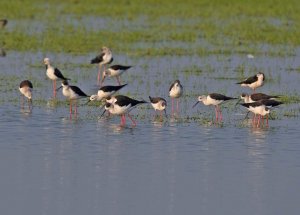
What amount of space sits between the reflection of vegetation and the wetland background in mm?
79

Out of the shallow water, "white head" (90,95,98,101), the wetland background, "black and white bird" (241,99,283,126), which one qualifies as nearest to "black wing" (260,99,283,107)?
"black and white bird" (241,99,283,126)

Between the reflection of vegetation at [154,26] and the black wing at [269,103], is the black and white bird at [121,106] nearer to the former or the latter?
the black wing at [269,103]

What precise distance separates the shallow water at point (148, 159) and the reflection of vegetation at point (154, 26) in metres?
7.18

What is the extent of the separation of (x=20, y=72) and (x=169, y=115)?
280 inches

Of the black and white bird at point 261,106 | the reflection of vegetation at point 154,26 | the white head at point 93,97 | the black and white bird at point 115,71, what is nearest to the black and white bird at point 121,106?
the white head at point 93,97

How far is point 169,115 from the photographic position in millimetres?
A: 22922

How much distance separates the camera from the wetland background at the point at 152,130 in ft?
49.1

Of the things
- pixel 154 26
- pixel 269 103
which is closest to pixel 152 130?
pixel 269 103

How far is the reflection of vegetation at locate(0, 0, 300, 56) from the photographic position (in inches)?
1357

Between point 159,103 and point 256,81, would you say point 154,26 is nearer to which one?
point 256,81

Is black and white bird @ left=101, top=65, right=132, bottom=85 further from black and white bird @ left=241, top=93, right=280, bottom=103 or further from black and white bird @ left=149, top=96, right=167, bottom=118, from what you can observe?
black and white bird @ left=241, top=93, right=280, bottom=103

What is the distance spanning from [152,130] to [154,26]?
19.5 m

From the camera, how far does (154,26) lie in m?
40.1

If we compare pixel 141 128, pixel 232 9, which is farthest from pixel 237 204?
pixel 232 9
